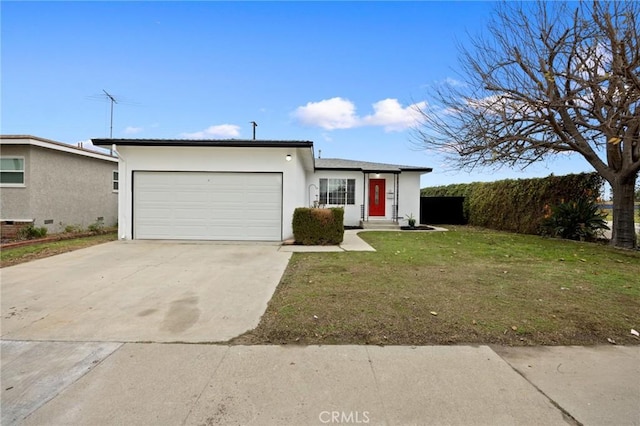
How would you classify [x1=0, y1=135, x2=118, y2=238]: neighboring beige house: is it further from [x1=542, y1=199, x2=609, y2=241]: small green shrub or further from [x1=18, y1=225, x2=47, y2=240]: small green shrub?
[x1=542, y1=199, x2=609, y2=241]: small green shrub

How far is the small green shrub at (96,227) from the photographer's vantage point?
1312 centimetres

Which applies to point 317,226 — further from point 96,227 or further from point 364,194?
point 96,227

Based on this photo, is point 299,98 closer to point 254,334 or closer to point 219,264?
point 219,264

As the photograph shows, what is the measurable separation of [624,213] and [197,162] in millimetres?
13718

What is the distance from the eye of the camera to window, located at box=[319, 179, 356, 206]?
16.7 meters

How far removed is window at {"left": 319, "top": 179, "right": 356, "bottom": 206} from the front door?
101 centimetres

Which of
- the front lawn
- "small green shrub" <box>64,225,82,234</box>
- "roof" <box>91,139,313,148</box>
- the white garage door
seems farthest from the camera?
"small green shrub" <box>64,225,82,234</box>

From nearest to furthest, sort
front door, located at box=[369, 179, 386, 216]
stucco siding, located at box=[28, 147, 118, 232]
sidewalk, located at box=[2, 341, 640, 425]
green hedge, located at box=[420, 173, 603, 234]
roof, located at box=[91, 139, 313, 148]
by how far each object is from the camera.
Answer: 1. sidewalk, located at box=[2, 341, 640, 425]
2. roof, located at box=[91, 139, 313, 148]
3. stucco siding, located at box=[28, 147, 118, 232]
4. green hedge, located at box=[420, 173, 603, 234]
5. front door, located at box=[369, 179, 386, 216]

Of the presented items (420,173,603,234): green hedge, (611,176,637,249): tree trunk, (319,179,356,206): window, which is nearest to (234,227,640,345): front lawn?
(611,176,637,249): tree trunk

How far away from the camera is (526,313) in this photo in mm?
4105

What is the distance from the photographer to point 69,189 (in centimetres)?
1288

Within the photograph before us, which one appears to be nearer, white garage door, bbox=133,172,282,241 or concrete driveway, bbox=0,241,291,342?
concrete driveway, bbox=0,241,291,342

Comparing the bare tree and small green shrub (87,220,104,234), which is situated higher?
the bare tree

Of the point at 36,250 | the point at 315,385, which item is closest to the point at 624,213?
the point at 315,385
